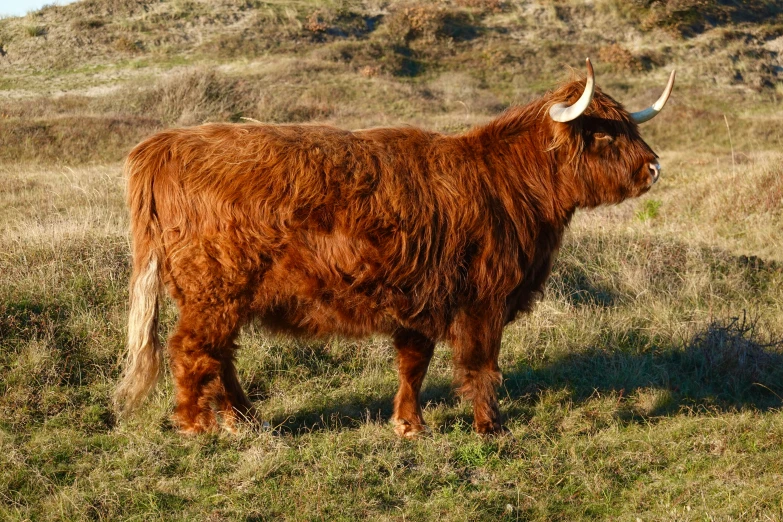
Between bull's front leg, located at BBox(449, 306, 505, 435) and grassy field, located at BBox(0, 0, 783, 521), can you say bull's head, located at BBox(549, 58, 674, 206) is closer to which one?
bull's front leg, located at BBox(449, 306, 505, 435)

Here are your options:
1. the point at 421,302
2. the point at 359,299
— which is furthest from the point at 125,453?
the point at 421,302

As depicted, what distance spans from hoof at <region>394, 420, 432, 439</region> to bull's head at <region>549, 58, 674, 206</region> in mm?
1809

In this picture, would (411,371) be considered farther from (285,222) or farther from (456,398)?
(285,222)

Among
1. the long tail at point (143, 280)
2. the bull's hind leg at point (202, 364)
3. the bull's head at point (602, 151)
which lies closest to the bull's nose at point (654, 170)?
the bull's head at point (602, 151)

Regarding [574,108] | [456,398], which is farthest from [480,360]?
[574,108]

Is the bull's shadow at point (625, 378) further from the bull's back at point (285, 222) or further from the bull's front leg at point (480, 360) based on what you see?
the bull's back at point (285, 222)

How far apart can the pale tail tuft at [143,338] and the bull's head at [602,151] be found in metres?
2.66

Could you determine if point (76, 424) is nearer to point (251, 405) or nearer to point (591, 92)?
point (251, 405)

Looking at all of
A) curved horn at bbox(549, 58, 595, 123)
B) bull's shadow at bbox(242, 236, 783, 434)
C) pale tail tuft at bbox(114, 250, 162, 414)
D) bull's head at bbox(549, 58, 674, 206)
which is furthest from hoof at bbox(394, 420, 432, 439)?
curved horn at bbox(549, 58, 595, 123)

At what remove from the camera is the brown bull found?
436 cm

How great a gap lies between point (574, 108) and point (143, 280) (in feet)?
9.15

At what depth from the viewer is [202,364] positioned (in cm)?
449

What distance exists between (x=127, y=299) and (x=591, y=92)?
393cm

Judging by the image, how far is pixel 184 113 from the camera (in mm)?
19531
